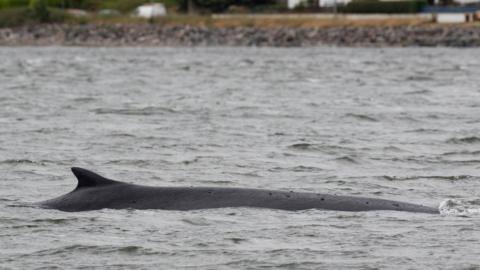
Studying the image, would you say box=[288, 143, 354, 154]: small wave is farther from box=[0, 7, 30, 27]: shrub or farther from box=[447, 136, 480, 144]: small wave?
box=[0, 7, 30, 27]: shrub

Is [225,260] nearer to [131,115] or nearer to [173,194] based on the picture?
[173,194]

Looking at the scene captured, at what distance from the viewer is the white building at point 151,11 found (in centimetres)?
12012

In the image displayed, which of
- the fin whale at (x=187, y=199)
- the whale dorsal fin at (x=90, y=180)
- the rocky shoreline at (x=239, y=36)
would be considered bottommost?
the rocky shoreline at (x=239, y=36)

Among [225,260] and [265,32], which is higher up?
[225,260]

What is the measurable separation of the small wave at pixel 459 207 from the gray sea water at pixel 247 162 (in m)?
0.02

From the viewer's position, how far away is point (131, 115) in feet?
109

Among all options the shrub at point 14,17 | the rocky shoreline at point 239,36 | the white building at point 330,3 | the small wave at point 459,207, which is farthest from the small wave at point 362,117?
the shrub at point 14,17

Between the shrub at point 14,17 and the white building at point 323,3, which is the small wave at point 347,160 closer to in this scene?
the white building at point 323,3

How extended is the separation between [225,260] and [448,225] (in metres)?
2.96

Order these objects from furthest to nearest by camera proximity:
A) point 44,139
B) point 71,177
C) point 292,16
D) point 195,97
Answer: point 292,16 → point 195,97 → point 44,139 → point 71,177

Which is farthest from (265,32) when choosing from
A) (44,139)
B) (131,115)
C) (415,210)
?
(415,210)

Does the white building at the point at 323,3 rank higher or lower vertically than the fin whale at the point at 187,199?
lower

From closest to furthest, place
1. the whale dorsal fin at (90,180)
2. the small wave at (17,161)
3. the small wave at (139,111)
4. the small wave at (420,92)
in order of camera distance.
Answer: the whale dorsal fin at (90,180), the small wave at (17,161), the small wave at (139,111), the small wave at (420,92)

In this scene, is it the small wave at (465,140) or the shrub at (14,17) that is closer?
the small wave at (465,140)
